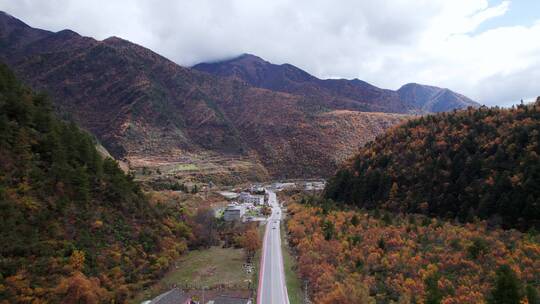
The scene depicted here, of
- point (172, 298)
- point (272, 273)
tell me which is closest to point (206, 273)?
point (272, 273)

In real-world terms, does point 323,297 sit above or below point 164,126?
below

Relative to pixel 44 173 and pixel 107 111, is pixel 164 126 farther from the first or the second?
pixel 44 173

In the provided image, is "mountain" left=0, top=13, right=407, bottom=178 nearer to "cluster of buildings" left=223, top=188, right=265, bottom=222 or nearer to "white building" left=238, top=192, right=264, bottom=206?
"white building" left=238, top=192, right=264, bottom=206

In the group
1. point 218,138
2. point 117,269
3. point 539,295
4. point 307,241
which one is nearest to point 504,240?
point 539,295

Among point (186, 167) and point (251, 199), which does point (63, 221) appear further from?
point (186, 167)

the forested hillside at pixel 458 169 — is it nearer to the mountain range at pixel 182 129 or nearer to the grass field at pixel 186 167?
the grass field at pixel 186 167
